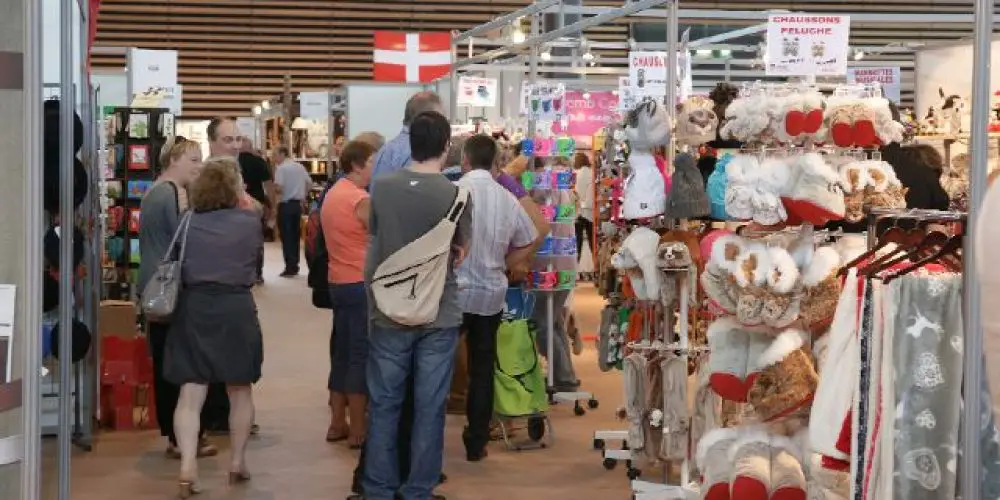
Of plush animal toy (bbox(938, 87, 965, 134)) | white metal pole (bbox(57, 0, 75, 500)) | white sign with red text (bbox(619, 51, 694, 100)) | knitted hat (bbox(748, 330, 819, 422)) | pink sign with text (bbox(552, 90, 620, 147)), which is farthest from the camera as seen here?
pink sign with text (bbox(552, 90, 620, 147))

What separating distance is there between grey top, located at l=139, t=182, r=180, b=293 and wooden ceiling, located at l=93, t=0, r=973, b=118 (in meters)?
16.1

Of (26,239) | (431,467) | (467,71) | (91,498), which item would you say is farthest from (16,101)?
(467,71)

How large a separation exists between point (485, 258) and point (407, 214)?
1.03 meters

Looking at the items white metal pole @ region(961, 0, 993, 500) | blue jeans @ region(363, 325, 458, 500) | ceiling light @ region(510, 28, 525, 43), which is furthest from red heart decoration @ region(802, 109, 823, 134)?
ceiling light @ region(510, 28, 525, 43)

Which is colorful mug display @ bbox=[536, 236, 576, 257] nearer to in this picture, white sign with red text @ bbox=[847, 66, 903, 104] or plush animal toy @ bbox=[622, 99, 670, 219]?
plush animal toy @ bbox=[622, 99, 670, 219]

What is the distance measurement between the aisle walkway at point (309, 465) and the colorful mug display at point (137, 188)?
55.9 inches

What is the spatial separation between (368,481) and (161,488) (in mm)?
1114

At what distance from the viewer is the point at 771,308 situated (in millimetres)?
4594

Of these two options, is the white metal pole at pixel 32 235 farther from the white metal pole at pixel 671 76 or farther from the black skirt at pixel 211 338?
the white metal pole at pixel 671 76

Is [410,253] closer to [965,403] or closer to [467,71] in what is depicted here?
[965,403]

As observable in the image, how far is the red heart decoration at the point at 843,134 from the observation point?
16.0 ft

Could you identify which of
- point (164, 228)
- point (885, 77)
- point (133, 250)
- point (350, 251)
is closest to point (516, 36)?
point (885, 77)

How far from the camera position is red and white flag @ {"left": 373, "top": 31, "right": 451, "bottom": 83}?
555 inches

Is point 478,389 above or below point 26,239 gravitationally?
below
